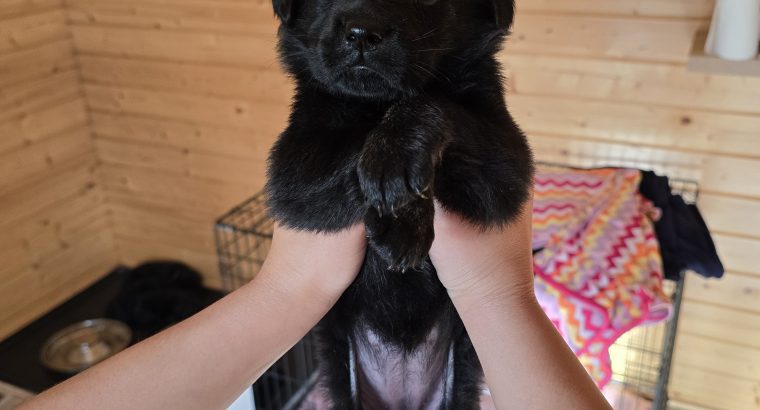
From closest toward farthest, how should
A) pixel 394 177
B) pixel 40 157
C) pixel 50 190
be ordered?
1. pixel 394 177
2. pixel 40 157
3. pixel 50 190

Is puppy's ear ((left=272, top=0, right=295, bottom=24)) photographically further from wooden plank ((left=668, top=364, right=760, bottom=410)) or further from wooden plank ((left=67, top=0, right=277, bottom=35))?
wooden plank ((left=668, top=364, right=760, bottom=410))

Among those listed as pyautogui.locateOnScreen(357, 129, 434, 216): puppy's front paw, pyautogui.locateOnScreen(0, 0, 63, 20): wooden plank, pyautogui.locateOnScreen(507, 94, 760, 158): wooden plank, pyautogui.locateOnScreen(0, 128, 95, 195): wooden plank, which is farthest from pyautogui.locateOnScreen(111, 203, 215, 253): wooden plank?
pyautogui.locateOnScreen(357, 129, 434, 216): puppy's front paw

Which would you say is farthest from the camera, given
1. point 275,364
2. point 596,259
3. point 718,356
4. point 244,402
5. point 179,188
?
point 179,188

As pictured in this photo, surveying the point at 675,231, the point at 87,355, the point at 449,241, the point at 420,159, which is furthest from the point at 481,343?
the point at 87,355

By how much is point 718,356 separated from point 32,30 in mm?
3915

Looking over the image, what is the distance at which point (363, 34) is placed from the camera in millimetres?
1136

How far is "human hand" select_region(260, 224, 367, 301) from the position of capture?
1.22 metres

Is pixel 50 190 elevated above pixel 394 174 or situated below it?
below

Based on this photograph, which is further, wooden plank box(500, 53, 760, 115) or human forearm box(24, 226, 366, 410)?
wooden plank box(500, 53, 760, 115)

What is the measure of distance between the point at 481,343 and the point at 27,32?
334cm

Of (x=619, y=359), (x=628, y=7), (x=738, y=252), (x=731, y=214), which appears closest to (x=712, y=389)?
(x=619, y=359)

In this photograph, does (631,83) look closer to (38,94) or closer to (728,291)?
(728,291)

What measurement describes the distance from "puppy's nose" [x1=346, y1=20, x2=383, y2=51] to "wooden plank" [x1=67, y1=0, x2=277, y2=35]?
6.92ft

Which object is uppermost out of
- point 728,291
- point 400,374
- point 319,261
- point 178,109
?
point 319,261
